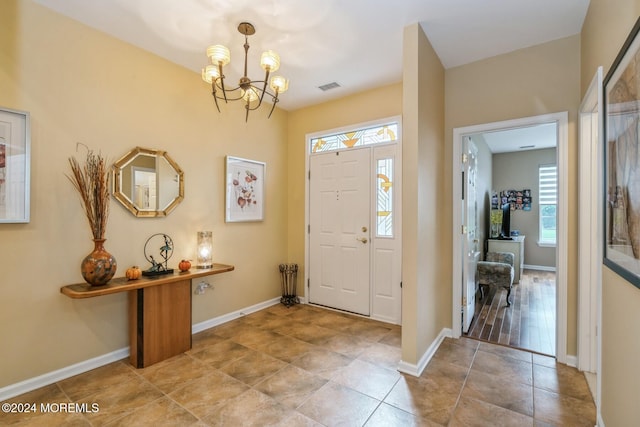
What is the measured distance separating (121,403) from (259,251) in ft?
7.29

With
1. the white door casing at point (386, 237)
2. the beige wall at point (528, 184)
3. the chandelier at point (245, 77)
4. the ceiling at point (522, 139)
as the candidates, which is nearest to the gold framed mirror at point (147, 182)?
the chandelier at point (245, 77)

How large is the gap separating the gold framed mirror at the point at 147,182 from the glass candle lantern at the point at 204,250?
1.38 ft

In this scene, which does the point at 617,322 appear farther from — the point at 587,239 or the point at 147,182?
the point at 147,182

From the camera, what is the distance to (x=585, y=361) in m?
2.40

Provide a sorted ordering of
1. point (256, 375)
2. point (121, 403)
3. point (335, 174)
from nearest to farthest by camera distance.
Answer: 1. point (121, 403)
2. point (256, 375)
3. point (335, 174)

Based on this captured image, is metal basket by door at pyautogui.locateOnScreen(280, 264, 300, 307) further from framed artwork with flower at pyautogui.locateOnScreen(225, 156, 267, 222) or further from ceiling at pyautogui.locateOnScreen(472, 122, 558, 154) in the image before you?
ceiling at pyautogui.locateOnScreen(472, 122, 558, 154)

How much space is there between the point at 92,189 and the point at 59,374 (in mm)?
1454

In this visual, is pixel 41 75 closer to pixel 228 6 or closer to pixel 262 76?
pixel 228 6

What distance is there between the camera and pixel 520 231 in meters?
6.90

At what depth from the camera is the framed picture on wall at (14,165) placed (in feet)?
6.69

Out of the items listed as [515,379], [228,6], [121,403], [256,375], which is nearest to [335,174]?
[228,6]

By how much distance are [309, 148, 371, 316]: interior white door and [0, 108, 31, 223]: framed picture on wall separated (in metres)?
2.89

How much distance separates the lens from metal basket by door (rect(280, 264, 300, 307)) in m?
4.25

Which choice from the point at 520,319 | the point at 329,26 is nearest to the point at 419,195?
the point at 329,26
